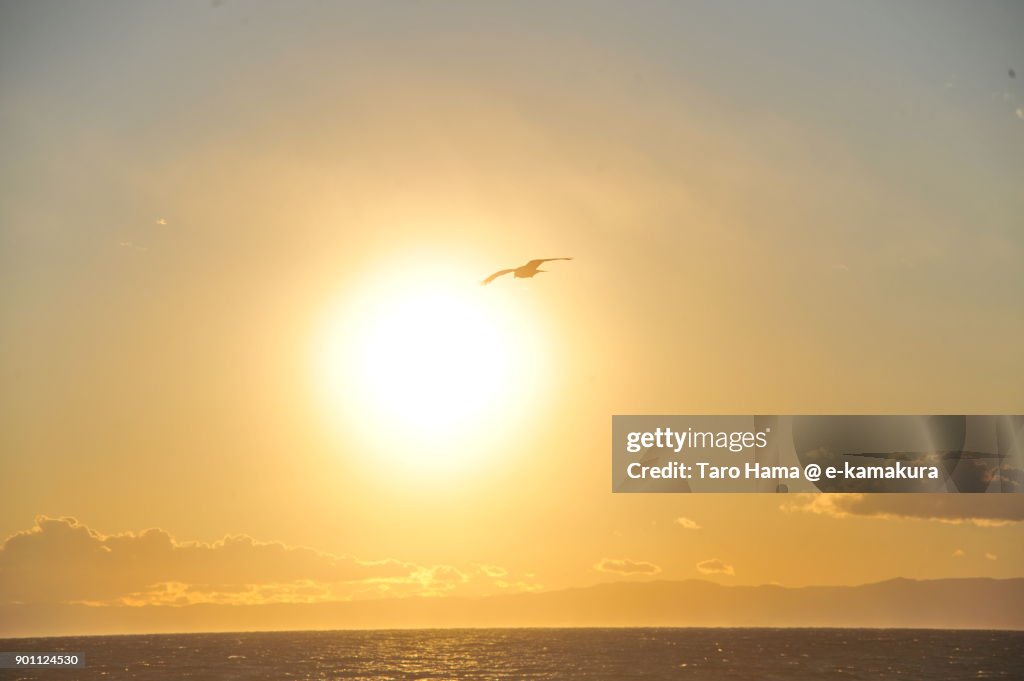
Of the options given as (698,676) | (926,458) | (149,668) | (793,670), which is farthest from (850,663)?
(926,458)

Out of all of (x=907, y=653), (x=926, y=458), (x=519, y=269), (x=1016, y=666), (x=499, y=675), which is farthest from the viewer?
(x=907, y=653)

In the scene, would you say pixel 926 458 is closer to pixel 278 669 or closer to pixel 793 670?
pixel 793 670

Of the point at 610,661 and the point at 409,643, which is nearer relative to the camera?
the point at 610,661

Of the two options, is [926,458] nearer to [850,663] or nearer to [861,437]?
[861,437]

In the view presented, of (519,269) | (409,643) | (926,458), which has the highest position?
(519,269)

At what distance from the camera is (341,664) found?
11225cm

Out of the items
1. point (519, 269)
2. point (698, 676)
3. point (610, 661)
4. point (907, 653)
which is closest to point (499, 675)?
point (698, 676)

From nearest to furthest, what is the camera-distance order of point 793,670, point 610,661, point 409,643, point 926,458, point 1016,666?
point 926,458 → point 793,670 → point 1016,666 → point 610,661 → point 409,643

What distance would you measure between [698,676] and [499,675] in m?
19.6

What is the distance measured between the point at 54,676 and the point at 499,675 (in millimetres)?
39752

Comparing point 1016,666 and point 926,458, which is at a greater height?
point 926,458

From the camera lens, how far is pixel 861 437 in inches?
1497

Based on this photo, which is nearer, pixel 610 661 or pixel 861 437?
pixel 861 437

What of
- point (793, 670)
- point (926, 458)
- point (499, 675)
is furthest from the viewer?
point (793, 670)
